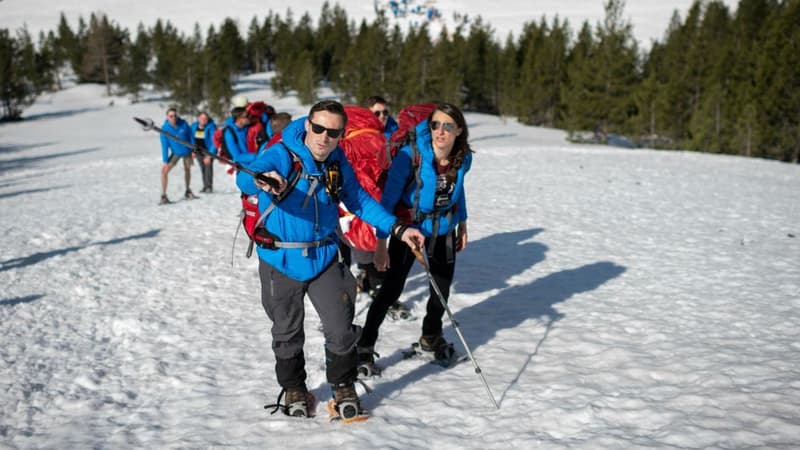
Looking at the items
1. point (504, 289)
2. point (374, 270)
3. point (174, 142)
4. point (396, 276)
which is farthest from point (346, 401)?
point (174, 142)

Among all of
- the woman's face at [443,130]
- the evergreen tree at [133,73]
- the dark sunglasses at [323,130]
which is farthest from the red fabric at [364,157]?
the evergreen tree at [133,73]

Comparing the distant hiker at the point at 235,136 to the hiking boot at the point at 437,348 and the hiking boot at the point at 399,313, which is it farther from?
the hiking boot at the point at 437,348

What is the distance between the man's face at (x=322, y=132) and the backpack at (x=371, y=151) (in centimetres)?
91

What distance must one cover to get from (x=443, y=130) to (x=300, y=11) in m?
168

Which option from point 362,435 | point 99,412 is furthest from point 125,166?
point 362,435

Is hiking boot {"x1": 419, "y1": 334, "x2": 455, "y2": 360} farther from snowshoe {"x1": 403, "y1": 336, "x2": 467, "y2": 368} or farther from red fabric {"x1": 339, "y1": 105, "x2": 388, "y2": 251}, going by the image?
red fabric {"x1": 339, "y1": 105, "x2": 388, "y2": 251}

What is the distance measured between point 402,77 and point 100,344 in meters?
42.6

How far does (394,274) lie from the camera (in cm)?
453

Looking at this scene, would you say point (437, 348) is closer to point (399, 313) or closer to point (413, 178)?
point (399, 313)

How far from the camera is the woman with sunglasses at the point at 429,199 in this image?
4.21m

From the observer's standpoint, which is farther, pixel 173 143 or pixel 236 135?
pixel 173 143

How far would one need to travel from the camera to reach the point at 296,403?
3.86m

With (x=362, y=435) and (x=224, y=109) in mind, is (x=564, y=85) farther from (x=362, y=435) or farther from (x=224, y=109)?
(x=362, y=435)

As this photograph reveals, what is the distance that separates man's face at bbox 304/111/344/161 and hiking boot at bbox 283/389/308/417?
1.71 meters
